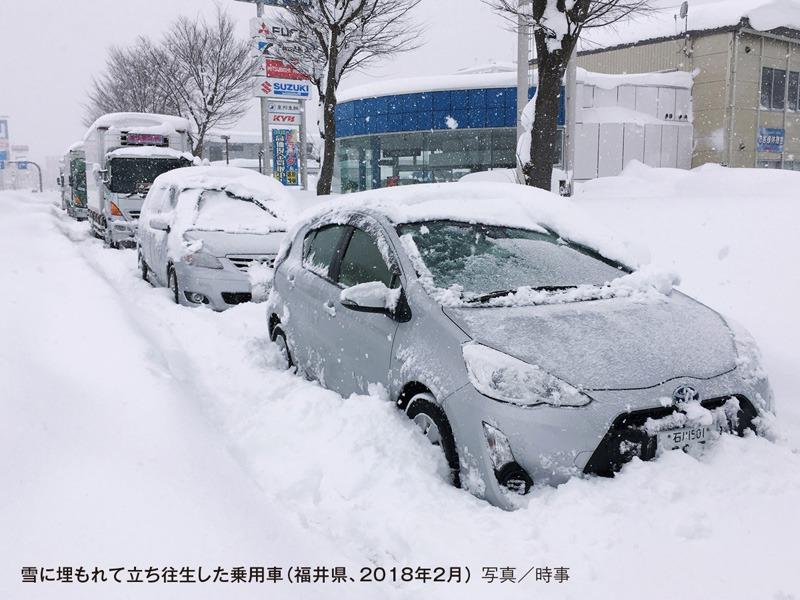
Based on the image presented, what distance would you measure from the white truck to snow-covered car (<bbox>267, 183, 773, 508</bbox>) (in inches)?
484

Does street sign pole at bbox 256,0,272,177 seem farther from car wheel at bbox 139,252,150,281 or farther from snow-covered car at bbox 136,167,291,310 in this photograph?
snow-covered car at bbox 136,167,291,310

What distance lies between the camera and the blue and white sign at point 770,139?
3231 cm

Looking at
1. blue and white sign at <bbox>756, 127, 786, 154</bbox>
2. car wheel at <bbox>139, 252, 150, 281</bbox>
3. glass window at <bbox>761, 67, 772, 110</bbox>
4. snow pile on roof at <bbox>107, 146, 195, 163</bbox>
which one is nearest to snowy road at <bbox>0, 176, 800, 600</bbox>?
car wheel at <bbox>139, 252, 150, 281</bbox>

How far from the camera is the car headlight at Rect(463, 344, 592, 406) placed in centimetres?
308

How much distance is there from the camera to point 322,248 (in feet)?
17.1

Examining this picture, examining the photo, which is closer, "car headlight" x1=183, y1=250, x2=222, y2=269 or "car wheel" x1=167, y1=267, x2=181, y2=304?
"car headlight" x1=183, y1=250, x2=222, y2=269

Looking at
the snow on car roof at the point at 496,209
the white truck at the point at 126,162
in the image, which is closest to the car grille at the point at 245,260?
the snow on car roof at the point at 496,209

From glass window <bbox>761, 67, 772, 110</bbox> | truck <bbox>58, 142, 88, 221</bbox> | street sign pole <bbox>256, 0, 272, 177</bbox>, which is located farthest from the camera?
glass window <bbox>761, 67, 772, 110</bbox>

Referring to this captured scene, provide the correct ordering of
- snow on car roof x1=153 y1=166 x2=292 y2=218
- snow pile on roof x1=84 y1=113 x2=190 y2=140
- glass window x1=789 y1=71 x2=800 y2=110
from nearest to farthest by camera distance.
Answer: snow on car roof x1=153 y1=166 x2=292 y2=218 < snow pile on roof x1=84 y1=113 x2=190 y2=140 < glass window x1=789 y1=71 x2=800 y2=110

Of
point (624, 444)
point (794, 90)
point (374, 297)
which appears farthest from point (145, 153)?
point (794, 90)

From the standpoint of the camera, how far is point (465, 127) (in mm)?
31250

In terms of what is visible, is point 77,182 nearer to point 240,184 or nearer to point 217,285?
point 240,184

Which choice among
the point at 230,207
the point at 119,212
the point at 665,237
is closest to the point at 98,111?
the point at 119,212

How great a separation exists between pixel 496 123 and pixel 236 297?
24.5m
